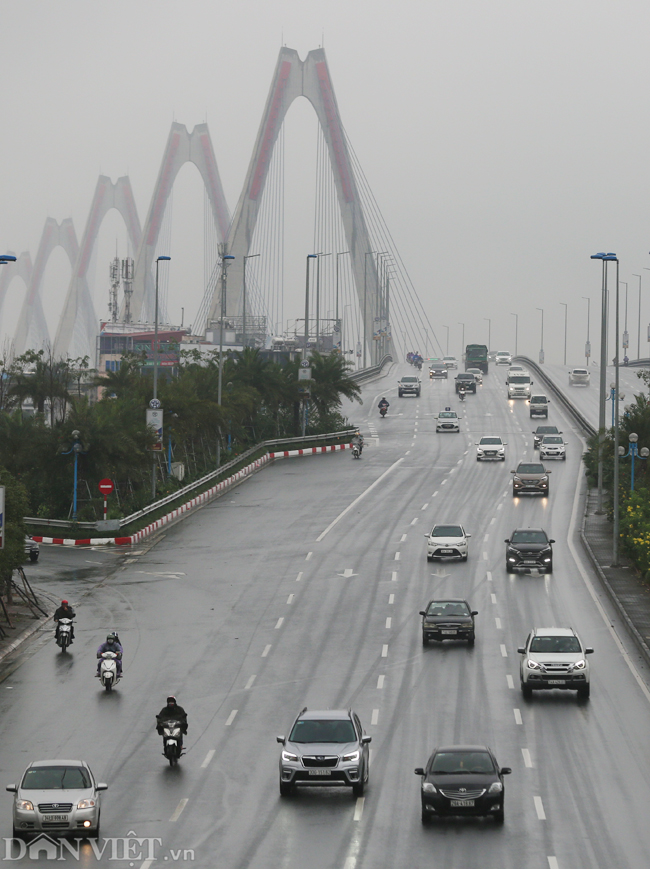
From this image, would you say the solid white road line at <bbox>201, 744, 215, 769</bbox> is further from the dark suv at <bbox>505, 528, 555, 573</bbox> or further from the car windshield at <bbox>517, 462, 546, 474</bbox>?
the car windshield at <bbox>517, 462, 546, 474</bbox>

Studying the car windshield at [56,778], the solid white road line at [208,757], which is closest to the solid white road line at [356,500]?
the solid white road line at [208,757]

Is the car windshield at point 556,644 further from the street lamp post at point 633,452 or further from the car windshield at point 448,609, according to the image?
the street lamp post at point 633,452

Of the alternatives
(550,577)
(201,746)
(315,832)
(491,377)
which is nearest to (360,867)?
(315,832)

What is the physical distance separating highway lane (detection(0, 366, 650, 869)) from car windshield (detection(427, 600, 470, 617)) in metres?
0.96

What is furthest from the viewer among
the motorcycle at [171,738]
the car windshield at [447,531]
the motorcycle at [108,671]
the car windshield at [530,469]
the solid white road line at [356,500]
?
the car windshield at [530,469]

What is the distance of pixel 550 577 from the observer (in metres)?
47.0

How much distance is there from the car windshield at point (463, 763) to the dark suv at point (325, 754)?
196cm

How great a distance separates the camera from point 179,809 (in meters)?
22.2

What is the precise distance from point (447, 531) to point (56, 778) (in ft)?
104

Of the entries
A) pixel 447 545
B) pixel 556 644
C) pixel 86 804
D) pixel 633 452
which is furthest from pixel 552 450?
pixel 86 804

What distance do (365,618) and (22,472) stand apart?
2690 centimetres

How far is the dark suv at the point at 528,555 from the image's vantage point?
47594 mm

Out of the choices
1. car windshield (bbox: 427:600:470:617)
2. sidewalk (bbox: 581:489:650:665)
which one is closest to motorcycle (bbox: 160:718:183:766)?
car windshield (bbox: 427:600:470:617)

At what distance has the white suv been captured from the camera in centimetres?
3041
